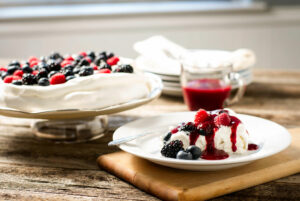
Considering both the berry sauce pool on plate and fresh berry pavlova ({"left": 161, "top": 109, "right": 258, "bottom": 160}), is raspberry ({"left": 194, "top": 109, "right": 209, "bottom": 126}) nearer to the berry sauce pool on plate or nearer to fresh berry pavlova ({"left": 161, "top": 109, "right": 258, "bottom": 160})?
fresh berry pavlova ({"left": 161, "top": 109, "right": 258, "bottom": 160})

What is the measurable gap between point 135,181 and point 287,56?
9.84 ft

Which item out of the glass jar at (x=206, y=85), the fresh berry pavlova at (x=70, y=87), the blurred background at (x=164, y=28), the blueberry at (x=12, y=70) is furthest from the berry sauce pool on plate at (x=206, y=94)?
the blurred background at (x=164, y=28)

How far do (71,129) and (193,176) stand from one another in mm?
532

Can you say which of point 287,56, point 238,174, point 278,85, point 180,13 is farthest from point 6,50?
point 238,174

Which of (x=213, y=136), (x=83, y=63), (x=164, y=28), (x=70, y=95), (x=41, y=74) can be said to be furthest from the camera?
(x=164, y=28)

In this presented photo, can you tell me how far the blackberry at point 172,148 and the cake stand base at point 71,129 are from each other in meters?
0.39

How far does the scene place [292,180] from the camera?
1.12 m

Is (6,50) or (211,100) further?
(6,50)

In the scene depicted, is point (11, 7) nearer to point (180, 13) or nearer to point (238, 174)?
point (180, 13)

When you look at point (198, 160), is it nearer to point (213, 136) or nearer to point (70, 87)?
point (213, 136)

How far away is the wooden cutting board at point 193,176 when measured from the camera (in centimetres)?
101

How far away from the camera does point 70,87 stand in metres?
1.33

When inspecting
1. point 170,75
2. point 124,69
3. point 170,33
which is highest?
point 124,69

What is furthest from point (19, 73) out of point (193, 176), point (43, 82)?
point (193, 176)
